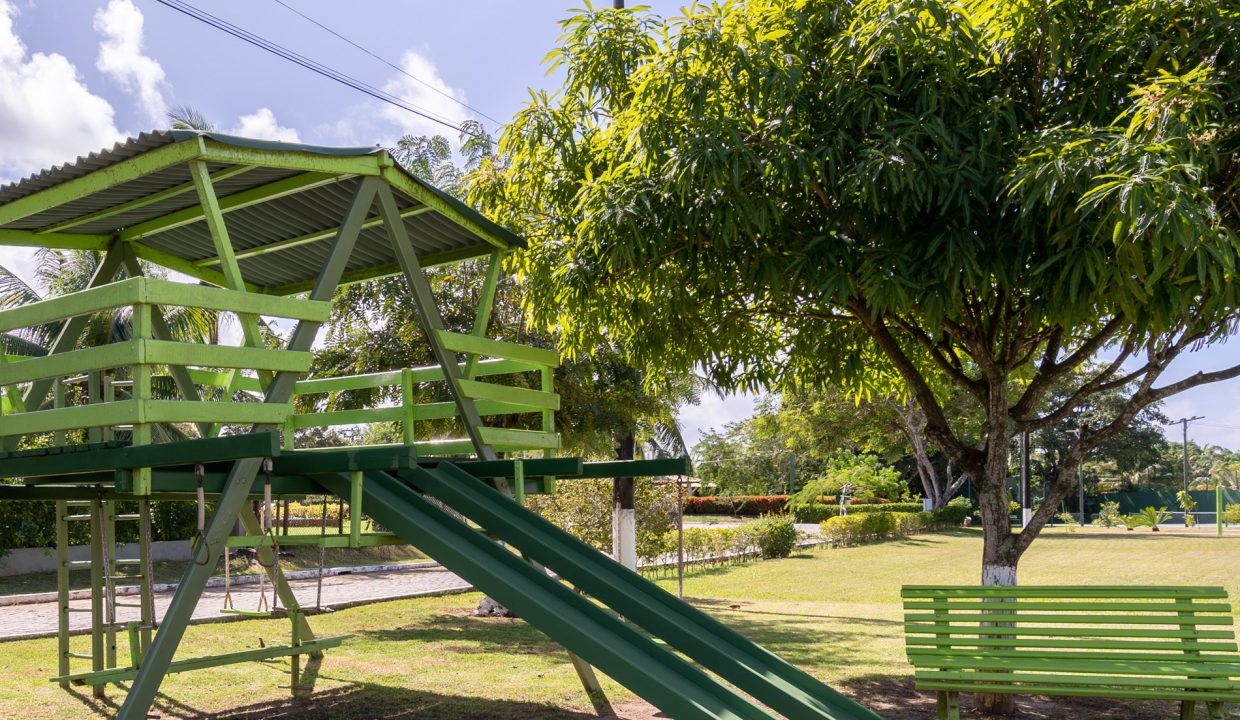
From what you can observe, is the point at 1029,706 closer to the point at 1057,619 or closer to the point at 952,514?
the point at 1057,619

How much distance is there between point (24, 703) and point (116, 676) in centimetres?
192

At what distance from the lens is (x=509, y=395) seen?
8203mm

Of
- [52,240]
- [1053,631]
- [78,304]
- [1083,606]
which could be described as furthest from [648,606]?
[52,240]

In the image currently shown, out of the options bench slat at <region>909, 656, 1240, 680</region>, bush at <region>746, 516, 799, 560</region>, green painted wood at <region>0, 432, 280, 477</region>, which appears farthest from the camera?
bush at <region>746, 516, 799, 560</region>

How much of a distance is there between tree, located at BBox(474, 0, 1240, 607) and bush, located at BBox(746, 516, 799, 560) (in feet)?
64.5

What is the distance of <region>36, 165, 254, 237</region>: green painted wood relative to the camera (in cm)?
696

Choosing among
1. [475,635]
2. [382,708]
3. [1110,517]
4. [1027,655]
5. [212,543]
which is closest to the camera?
[212,543]

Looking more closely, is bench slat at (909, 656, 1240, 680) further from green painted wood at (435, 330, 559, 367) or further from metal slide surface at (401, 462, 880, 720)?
green painted wood at (435, 330, 559, 367)

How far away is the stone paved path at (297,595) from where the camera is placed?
1442 centimetres

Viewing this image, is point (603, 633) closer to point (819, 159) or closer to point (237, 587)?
point (819, 159)

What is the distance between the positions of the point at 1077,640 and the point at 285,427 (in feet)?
21.1

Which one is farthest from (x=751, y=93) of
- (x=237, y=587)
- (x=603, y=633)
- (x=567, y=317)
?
(x=237, y=587)

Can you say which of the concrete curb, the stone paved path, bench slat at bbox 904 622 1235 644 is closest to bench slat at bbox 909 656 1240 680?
bench slat at bbox 904 622 1235 644

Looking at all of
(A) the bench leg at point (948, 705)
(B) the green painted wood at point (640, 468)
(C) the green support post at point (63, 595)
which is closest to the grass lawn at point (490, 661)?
(C) the green support post at point (63, 595)
